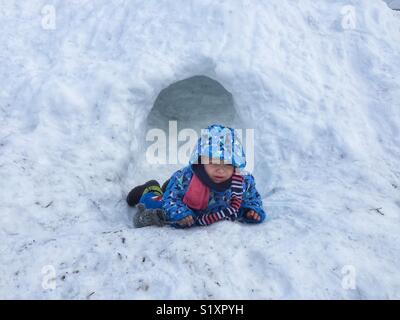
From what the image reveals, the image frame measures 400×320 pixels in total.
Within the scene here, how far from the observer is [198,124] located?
20.7ft

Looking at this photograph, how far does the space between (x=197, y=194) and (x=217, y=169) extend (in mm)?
322

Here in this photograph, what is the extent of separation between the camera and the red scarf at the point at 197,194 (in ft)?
10.6

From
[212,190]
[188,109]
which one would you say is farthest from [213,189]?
[188,109]

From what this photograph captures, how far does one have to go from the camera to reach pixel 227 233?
9.62 ft

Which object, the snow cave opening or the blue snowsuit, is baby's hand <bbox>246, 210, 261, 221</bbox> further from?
the snow cave opening

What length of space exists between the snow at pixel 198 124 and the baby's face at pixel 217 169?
0.41m

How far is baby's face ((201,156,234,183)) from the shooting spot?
3085mm

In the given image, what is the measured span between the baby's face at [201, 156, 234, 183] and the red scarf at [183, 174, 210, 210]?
0.52ft

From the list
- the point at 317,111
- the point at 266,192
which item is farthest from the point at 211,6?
the point at 266,192

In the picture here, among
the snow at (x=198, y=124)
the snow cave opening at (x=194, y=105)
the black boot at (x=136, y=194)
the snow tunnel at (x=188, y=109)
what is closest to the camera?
the snow at (x=198, y=124)

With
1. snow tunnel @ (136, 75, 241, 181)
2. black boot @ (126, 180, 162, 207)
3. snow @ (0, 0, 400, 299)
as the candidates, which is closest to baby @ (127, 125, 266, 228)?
snow @ (0, 0, 400, 299)

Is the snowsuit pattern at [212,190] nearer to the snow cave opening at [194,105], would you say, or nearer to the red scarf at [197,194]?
the red scarf at [197,194]

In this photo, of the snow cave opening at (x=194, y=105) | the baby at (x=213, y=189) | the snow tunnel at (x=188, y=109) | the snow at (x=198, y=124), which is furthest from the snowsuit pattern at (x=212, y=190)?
the snow cave opening at (x=194, y=105)
